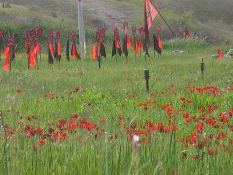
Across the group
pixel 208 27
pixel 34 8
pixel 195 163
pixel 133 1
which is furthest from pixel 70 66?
pixel 133 1

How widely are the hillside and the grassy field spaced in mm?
16930

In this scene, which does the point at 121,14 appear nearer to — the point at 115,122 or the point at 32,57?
the point at 32,57

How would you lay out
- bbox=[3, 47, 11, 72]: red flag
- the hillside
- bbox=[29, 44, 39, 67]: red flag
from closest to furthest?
bbox=[3, 47, 11, 72]: red flag → bbox=[29, 44, 39, 67]: red flag → the hillside

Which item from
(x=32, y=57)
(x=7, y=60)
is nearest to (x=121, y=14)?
(x=32, y=57)

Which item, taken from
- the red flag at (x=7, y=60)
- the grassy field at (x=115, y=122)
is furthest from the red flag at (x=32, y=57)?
the red flag at (x=7, y=60)

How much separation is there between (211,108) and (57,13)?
37884 millimetres

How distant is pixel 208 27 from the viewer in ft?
162

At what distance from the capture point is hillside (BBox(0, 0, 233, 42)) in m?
38.9

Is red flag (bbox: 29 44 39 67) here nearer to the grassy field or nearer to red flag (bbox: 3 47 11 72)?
the grassy field

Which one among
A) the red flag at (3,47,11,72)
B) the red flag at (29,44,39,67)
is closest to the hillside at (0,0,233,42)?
the red flag at (29,44,39,67)

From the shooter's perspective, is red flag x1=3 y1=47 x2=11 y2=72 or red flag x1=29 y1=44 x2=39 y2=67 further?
red flag x1=29 y1=44 x2=39 y2=67

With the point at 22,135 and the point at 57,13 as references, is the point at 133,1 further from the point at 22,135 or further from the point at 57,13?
the point at 22,135

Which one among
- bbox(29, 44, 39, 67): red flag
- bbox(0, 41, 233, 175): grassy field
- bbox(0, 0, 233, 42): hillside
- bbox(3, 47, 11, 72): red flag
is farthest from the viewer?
bbox(0, 0, 233, 42): hillside

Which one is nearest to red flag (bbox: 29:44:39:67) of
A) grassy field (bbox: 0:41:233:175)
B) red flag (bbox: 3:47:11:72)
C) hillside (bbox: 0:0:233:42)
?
grassy field (bbox: 0:41:233:175)
